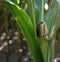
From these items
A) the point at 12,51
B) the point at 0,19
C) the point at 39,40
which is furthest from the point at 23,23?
the point at 0,19

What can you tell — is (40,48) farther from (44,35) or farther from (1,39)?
(1,39)

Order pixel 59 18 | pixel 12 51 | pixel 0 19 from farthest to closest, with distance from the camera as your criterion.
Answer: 1. pixel 0 19
2. pixel 12 51
3. pixel 59 18

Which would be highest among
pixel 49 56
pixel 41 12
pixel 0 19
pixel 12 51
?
pixel 41 12

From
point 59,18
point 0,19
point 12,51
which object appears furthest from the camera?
point 0,19

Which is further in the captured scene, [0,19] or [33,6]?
[0,19]

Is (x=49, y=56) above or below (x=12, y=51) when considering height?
above
